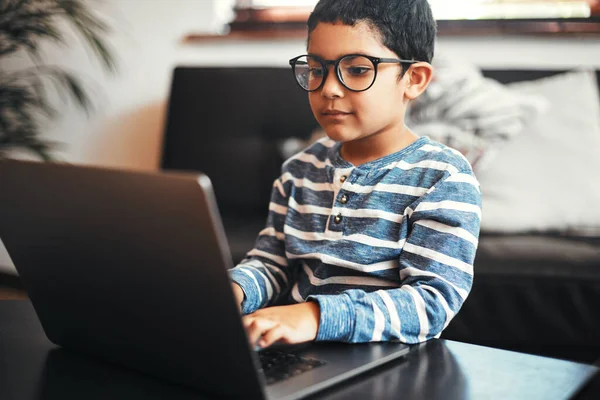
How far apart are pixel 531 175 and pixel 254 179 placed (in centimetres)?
84

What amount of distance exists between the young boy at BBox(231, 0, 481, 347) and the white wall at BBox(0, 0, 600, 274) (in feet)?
5.71

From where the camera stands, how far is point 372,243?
100cm

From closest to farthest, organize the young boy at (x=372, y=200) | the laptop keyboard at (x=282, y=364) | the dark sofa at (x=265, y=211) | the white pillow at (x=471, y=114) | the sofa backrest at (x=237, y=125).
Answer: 1. the laptop keyboard at (x=282, y=364)
2. the young boy at (x=372, y=200)
3. the dark sofa at (x=265, y=211)
4. the white pillow at (x=471, y=114)
5. the sofa backrest at (x=237, y=125)

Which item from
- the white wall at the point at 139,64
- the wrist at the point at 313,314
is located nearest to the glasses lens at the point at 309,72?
the wrist at the point at 313,314

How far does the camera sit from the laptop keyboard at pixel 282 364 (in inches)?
26.6

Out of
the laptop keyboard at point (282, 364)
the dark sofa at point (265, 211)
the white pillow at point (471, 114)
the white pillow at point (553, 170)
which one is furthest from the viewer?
the white pillow at point (471, 114)

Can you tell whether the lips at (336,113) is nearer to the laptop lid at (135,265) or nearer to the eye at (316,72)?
the eye at (316,72)

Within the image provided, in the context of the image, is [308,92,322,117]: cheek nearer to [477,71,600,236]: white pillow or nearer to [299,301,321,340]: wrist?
[299,301,321,340]: wrist

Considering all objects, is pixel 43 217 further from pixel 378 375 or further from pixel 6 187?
pixel 378 375

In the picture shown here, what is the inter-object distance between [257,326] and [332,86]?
1.28 ft

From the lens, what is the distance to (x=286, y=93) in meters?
2.46

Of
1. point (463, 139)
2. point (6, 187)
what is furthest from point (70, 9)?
point (6, 187)

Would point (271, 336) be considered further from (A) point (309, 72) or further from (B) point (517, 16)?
(B) point (517, 16)

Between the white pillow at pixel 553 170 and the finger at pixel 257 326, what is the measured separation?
1.36 meters
